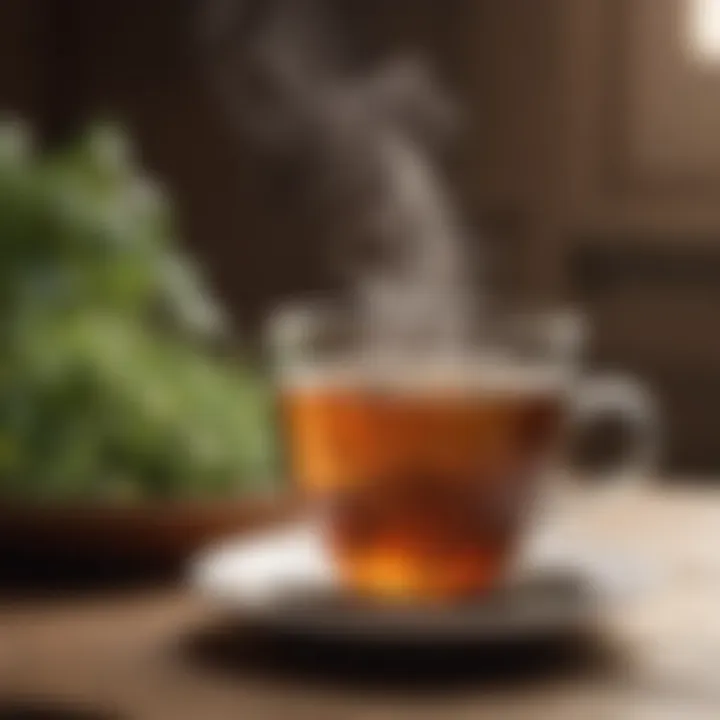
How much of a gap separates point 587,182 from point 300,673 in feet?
5.30

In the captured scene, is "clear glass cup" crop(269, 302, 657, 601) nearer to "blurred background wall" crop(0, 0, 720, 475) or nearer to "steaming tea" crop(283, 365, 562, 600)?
"steaming tea" crop(283, 365, 562, 600)

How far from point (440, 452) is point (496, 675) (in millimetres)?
103

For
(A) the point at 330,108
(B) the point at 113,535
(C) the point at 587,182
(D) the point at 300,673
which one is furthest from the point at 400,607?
(C) the point at 587,182

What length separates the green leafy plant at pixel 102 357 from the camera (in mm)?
783

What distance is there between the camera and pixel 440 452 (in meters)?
0.67

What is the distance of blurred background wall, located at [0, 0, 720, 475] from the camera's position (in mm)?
2117

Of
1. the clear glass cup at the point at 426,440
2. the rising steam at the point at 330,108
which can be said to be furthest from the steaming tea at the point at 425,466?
the rising steam at the point at 330,108

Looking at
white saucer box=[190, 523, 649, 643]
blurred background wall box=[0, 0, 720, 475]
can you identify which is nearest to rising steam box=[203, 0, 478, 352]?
blurred background wall box=[0, 0, 720, 475]

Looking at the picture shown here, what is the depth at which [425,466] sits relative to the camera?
0.68 meters

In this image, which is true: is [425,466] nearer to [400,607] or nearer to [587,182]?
[400,607]

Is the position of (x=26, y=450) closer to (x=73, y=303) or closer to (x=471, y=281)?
(x=73, y=303)

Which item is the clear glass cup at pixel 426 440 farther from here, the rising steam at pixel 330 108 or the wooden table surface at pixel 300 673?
the rising steam at pixel 330 108

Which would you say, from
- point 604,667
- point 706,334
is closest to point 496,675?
point 604,667

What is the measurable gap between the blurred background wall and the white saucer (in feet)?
4.46
